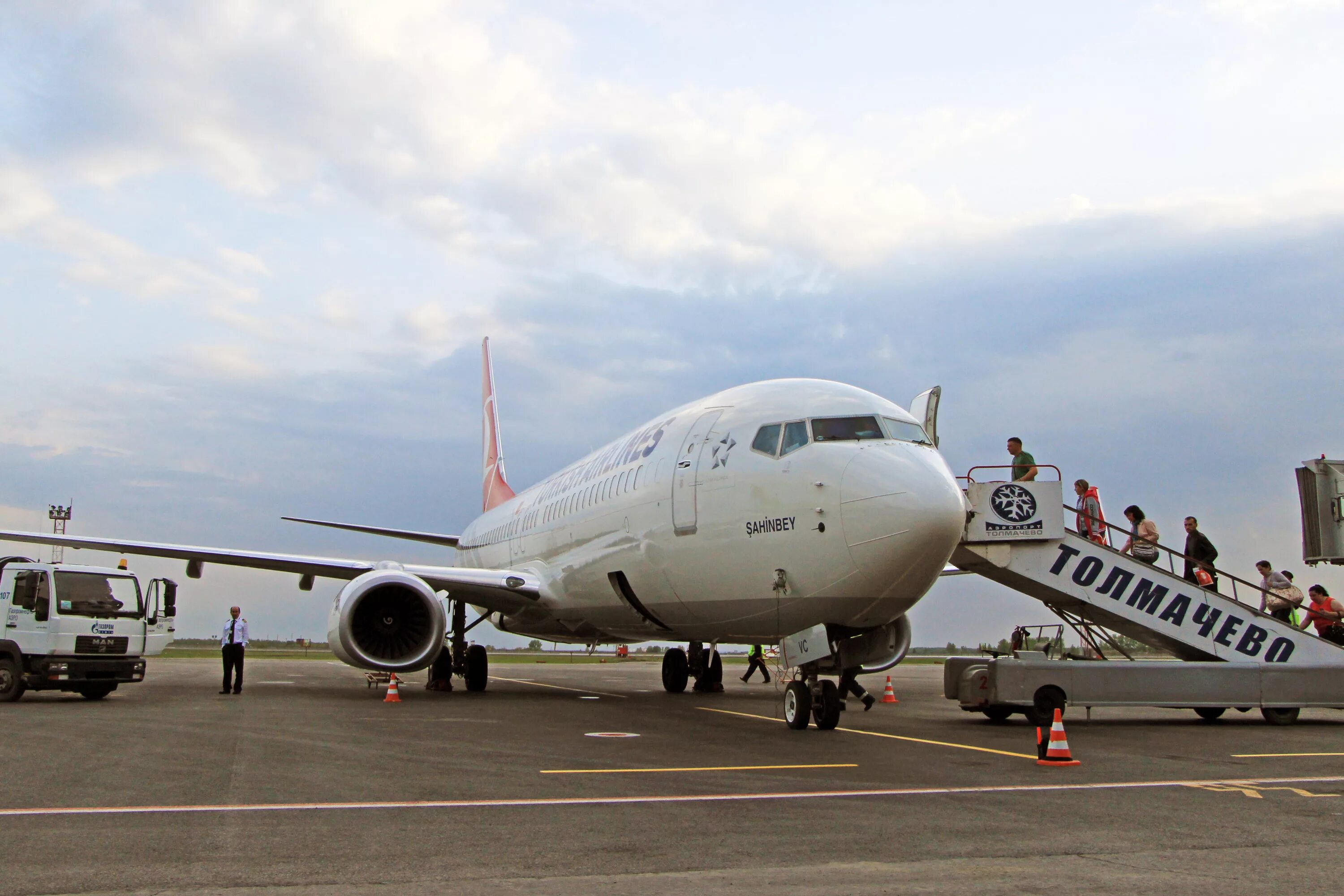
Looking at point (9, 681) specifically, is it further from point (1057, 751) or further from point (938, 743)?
point (1057, 751)

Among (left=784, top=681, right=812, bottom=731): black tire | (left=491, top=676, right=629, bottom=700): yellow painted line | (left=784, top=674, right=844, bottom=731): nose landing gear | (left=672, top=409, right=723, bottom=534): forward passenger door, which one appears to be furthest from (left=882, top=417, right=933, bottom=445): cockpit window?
(left=491, top=676, right=629, bottom=700): yellow painted line

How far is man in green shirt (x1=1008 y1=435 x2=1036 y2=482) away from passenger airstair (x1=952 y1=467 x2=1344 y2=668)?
1.90 ft

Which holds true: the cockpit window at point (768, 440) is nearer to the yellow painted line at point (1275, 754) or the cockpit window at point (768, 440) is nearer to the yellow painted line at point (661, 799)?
the yellow painted line at point (661, 799)

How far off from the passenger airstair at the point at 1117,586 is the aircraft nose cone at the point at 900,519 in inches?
142

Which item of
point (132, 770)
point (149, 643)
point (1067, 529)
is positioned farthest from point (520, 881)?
point (149, 643)

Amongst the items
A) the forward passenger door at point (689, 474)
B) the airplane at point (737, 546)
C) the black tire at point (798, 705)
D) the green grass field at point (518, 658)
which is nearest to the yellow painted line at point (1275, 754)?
the airplane at point (737, 546)

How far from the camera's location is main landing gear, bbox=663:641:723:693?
19.9 m

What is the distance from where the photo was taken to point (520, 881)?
182 inches

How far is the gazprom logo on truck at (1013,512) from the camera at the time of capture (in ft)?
44.5

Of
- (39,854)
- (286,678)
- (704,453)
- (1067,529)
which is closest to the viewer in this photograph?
(39,854)

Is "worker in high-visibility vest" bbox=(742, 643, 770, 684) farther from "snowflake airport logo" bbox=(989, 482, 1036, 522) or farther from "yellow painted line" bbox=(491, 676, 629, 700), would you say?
"snowflake airport logo" bbox=(989, 482, 1036, 522)

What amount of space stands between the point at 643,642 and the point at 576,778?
7702mm

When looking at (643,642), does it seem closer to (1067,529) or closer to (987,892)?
(1067,529)

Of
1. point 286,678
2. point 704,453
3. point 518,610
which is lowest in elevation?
point 286,678
